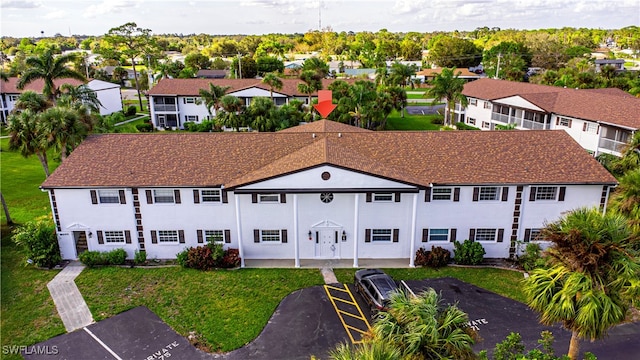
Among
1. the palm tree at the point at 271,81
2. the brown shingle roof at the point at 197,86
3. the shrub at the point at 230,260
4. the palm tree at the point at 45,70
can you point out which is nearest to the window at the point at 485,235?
the shrub at the point at 230,260

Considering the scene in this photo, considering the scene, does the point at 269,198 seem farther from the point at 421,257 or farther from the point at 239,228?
the point at 421,257

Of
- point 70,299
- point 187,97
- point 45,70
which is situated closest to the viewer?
point 70,299

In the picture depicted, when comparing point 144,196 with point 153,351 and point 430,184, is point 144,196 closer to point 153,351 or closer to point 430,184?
point 153,351

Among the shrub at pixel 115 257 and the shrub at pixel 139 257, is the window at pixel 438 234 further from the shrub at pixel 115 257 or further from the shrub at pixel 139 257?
the shrub at pixel 115 257

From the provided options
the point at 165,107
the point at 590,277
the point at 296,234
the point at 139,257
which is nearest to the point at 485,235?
the point at 296,234

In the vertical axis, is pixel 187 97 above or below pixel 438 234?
above
